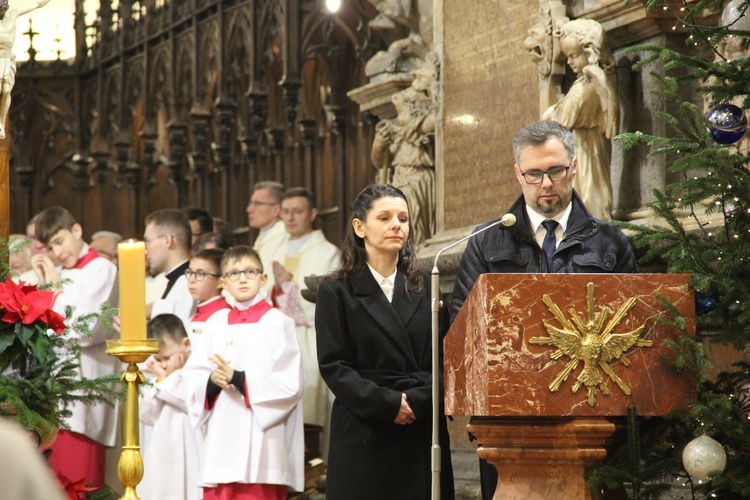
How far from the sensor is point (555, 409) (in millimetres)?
3457

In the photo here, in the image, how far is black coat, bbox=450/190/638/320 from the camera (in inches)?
161

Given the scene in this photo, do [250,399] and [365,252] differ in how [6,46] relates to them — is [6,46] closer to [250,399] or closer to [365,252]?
[365,252]

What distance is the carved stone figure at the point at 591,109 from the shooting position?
20.1 ft

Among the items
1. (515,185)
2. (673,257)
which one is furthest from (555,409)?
(515,185)

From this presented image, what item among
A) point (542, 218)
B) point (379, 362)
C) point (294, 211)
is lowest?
point (379, 362)

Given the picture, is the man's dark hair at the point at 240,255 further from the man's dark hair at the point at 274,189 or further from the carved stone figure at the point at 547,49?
the man's dark hair at the point at 274,189

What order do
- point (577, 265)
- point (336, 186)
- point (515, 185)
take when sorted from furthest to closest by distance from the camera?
point (336, 186), point (515, 185), point (577, 265)

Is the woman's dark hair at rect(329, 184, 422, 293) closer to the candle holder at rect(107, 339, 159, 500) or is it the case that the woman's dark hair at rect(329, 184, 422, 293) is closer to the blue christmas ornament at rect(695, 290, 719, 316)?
the candle holder at rect(107, 339, 159, 500)

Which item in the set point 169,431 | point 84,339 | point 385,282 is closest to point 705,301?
point 385,282

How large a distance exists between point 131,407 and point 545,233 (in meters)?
1.48

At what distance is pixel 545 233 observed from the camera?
4.18 m

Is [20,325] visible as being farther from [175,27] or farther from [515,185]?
[175,27]

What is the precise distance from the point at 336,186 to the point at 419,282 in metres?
7.39

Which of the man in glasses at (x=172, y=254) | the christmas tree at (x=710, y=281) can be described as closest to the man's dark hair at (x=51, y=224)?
the man in glasses at (x=172, y=254)
